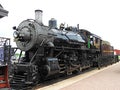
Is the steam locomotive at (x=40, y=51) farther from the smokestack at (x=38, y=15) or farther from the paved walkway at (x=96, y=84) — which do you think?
the paved walkway at (x=96, y=84)

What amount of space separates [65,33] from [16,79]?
211 inches

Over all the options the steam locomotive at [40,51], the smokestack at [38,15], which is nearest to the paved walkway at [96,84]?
the steam locomotive at [40,51]

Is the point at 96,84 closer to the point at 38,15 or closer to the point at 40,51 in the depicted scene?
the point at 40,51

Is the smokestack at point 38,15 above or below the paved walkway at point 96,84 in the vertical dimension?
above

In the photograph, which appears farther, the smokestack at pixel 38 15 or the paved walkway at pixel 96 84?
the smokestack at pixel 38 15

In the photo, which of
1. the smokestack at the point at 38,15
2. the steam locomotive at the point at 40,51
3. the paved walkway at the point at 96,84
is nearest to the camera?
the paved walkway at the point at 96,84

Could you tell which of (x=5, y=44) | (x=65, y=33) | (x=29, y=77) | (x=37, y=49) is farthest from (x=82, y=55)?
(x=5, y=44)

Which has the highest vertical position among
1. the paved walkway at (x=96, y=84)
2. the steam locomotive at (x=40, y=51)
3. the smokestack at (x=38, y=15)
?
the smokestack at (x=38, y=15)

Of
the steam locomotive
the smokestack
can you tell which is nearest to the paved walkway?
the steam locomotive

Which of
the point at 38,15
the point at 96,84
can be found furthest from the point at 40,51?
the point at 96,84

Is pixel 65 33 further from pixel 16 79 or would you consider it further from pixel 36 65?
pixel 16 79

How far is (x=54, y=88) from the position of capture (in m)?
11.6

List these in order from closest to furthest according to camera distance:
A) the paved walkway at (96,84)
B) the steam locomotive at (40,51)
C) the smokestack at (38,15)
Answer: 1. the paved walkway at (96,84)
2. the steam locomotive at (40,51)
3. the smokestack at (38,15)

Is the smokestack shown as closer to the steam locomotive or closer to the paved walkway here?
the steam locomotive
